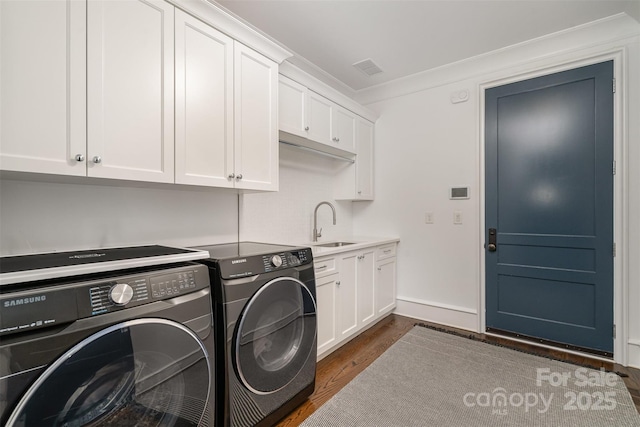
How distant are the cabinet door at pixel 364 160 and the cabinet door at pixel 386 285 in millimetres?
780

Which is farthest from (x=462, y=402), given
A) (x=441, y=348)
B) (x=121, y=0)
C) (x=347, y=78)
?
(x=347, y=78)

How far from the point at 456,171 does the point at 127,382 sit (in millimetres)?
3056

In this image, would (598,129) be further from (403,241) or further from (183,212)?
(183,212)

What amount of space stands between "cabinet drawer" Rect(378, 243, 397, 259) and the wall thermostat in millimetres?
793

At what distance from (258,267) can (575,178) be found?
267cm

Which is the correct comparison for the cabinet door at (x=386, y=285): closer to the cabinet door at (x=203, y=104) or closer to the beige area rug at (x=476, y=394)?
the beige area rug at (x=476, y=394)

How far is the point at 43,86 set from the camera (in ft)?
3.75

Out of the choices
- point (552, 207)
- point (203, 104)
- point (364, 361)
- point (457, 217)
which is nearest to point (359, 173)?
point (457, 217)

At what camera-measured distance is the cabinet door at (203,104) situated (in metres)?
1.57

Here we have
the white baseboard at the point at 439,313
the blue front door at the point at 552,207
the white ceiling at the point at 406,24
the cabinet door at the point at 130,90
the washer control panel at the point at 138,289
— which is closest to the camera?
the washer control panel at the point at 138,289

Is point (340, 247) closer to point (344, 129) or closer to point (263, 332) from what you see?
point (263, 332)

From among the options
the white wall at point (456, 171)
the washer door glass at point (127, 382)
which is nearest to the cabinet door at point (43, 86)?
the washer door glass at point (127, 382)

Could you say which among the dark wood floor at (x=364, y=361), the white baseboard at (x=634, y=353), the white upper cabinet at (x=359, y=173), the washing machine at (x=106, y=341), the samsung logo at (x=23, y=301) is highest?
the white upper cabinet at (x=359, y=173)

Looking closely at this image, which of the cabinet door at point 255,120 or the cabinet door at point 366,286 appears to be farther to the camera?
the cabinet door at point 366,286
